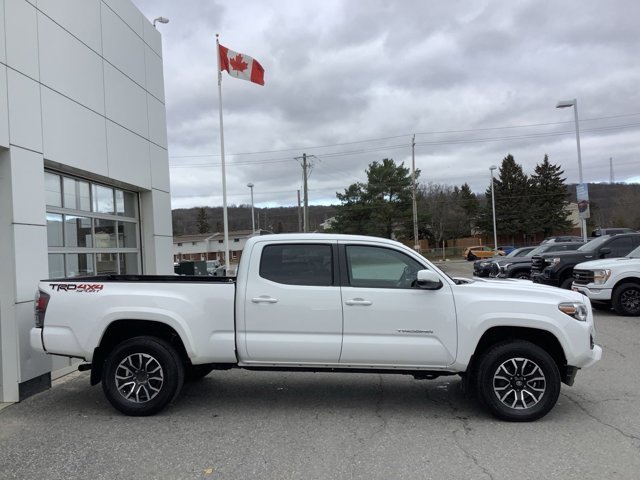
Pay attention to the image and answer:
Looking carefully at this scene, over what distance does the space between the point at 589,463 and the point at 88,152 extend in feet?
25.0

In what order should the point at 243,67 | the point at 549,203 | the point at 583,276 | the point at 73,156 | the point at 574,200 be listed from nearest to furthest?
the point at 73,156
the point at 583,276
the point at 243,67
the point at 549,203
the point at 574,200

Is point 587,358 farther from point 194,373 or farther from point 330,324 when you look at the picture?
point 194,373

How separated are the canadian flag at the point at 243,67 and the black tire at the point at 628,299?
13.6 metres

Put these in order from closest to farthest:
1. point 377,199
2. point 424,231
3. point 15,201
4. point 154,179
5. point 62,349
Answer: point 62,349 → point 15,201 → point 154,179 → point 377,199 → point 424,231

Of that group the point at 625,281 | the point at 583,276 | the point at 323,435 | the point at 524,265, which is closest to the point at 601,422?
the point at 323,435

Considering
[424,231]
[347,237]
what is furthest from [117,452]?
[424,231]

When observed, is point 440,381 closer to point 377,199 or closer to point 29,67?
point 29,67

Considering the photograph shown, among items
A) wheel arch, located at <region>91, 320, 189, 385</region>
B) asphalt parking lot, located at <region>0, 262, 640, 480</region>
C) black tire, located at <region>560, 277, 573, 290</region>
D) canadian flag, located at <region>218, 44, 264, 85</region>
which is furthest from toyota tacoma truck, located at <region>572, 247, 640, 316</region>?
canadian flag, located at <region>218, 44, 264, 85</region>

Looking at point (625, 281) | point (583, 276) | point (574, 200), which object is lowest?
point (625, 281)

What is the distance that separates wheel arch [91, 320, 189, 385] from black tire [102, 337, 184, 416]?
0.17 m

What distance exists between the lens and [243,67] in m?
19.2

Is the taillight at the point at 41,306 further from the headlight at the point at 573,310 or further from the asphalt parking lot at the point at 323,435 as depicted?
the headlight at the point at 573,310

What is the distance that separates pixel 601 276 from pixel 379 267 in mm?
9053

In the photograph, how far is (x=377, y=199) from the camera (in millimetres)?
63844
